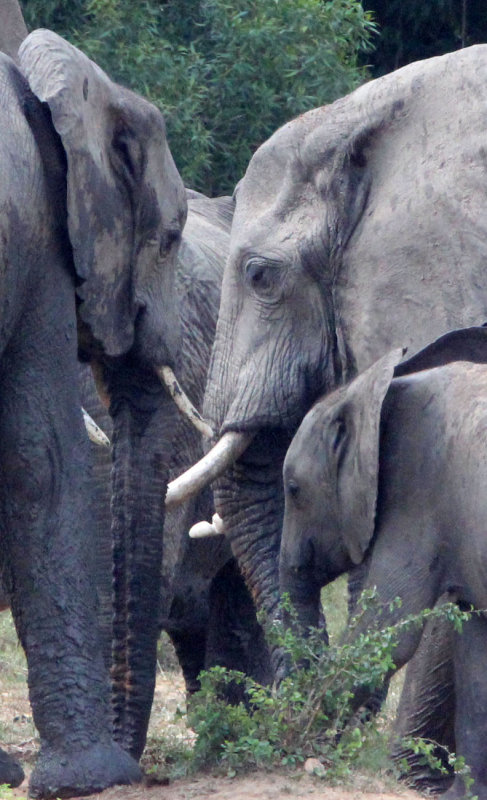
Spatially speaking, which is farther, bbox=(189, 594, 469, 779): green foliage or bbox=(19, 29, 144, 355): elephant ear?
bbox=(19, 29, 144, 355): elephant ear

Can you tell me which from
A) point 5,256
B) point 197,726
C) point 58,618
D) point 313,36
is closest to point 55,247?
point 5,256

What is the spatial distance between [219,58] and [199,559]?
3.00m

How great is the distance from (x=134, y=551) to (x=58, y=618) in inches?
28.0

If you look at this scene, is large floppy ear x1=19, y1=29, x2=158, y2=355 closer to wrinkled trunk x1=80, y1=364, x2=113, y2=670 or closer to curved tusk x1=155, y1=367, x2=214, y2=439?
curved tusk x1=155, y1=367, x2=214, y2=439

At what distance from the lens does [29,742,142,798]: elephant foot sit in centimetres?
384

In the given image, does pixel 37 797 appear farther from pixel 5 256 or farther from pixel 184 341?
pixel 184 341

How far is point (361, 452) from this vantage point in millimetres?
4355

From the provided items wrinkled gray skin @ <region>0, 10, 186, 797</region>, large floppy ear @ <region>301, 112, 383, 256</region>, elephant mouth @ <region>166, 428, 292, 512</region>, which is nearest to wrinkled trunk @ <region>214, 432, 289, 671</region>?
elephant mouth @ <region>166, 428, 292, 512</region>

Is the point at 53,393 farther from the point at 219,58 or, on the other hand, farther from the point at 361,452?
the point at 219,58

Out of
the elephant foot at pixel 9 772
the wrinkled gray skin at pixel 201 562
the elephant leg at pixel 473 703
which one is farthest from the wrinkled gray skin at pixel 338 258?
the elephant foot at pixel 9 772

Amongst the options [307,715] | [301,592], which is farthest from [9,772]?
[301,592]

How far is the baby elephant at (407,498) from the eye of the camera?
4.10 m

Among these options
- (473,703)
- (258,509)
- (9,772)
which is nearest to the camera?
(9,772)

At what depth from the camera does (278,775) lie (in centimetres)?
373
